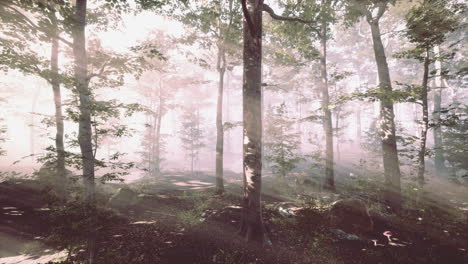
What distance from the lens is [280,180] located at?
16.2m

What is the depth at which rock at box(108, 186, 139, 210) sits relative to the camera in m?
9.32

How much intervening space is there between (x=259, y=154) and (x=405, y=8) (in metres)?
19.1

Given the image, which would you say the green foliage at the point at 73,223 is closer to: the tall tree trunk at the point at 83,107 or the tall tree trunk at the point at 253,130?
the tall tree trunk at the point at 83,107

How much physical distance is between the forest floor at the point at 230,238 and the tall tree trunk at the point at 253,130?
2.14 ft

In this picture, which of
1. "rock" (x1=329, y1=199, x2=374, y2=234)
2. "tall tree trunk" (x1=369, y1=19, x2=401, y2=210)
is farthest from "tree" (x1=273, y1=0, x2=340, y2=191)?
"rock" (x1=329, y1=199, x2=374, y2=234)

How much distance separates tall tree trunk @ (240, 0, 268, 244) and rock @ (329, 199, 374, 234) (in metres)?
3.09

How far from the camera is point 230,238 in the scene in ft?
19.7

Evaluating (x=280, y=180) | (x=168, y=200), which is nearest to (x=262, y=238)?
(x=168, y=200)

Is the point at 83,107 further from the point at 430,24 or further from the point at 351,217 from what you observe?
the point at 430,24

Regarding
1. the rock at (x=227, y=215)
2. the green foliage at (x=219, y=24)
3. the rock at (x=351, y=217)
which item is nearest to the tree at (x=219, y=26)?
the green foliage at (x=219, y=24)

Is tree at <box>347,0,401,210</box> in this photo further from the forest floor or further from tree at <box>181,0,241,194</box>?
tree at <box>181,0,241,194</box>

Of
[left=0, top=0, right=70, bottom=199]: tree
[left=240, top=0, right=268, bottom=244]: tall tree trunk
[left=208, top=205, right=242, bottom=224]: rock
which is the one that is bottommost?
[left=208, top=205, right=242, bottom=224]: rock

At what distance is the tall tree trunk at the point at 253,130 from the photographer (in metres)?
5.73

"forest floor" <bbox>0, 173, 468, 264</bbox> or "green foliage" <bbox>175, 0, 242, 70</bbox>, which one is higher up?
"green foliage" <bbox>175, 0, 242, 70</bbox>
